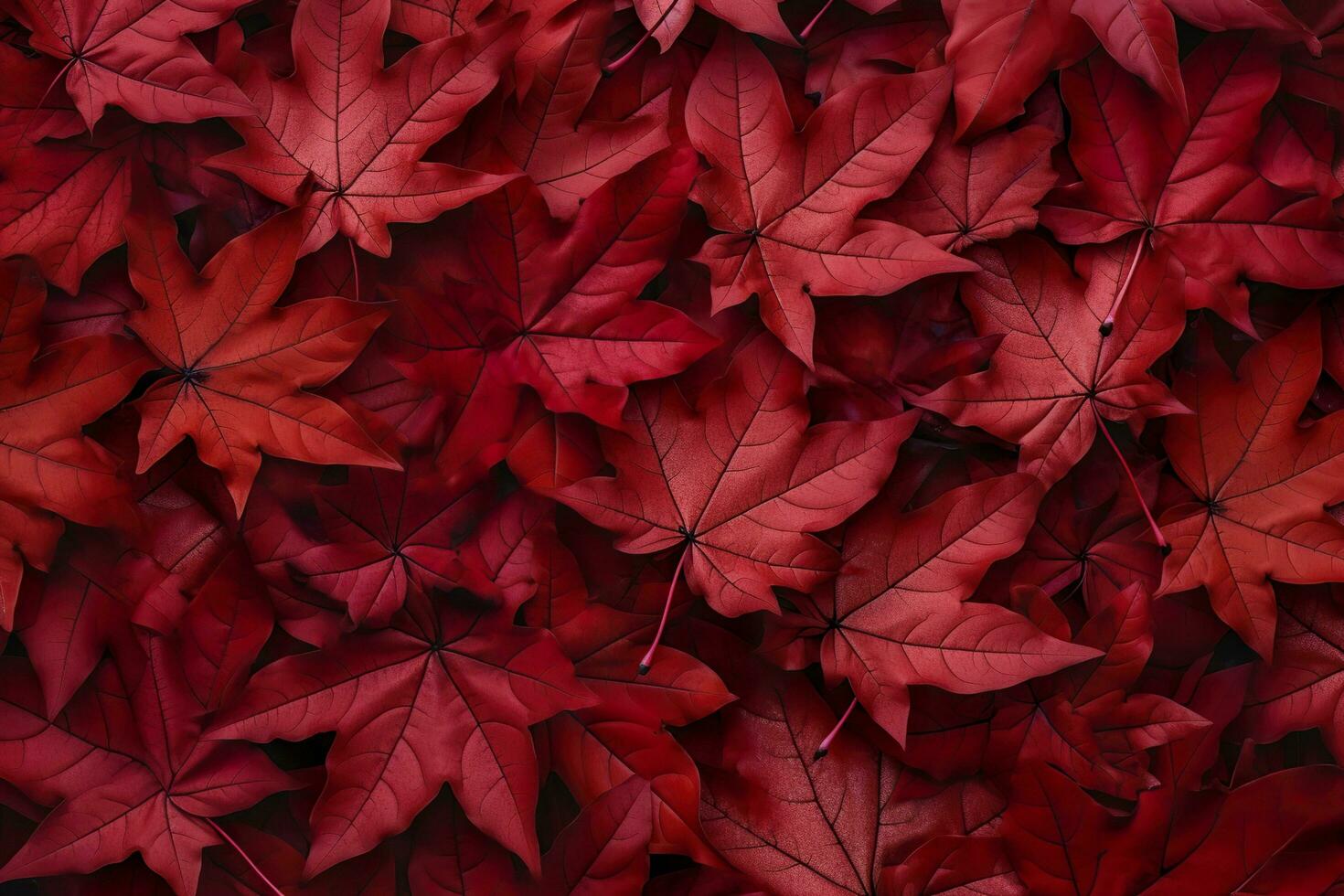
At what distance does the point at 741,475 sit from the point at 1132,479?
1.01ft

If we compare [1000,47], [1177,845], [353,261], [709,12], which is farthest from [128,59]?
[1177,845]

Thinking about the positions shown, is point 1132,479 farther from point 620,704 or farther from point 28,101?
point 28,101

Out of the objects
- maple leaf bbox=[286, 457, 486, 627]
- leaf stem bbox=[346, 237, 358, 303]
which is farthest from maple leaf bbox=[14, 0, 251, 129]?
maple leaf bbox=[286, 457, 486, 627]

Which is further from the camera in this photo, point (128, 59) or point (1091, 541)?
point (1091, 541)

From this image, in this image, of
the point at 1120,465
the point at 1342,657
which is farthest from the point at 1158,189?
the point at 1342,657

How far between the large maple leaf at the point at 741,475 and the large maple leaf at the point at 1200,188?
240mm

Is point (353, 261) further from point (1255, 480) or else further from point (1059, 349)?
point (1255, 480)

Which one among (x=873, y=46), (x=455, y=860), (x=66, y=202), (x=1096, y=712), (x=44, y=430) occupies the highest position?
(x=873, y=46)

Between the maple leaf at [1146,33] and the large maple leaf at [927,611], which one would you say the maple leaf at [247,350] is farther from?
the maple leaf at [1146,33]

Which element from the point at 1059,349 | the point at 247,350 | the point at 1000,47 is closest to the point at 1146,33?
the point at 1000,47

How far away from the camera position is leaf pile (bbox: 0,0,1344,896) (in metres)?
0.63

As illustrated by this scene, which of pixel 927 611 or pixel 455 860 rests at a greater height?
pixel 927 611

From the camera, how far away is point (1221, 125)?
0.69 m

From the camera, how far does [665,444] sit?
0.67m
